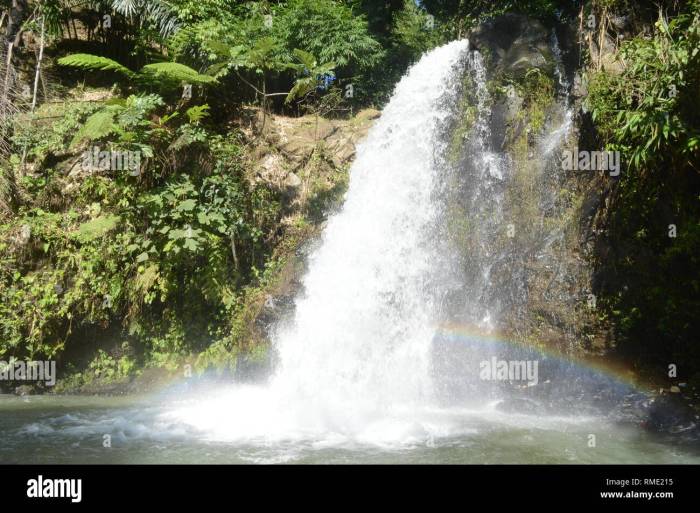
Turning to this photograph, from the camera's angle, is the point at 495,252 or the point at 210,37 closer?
the point at 495,252

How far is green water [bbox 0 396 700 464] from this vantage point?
17.5 ft

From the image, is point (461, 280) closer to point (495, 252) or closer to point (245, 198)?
point (495, 252)

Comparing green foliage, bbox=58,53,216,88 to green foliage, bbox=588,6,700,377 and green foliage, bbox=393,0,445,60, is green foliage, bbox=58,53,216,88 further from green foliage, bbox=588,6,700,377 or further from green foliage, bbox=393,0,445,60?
green foliage, bbox=393,0,445,60

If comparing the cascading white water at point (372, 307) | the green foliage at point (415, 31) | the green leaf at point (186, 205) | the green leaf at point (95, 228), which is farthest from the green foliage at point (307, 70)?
the green foliage at point (415, 31)

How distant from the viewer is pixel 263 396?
8414 millimetres

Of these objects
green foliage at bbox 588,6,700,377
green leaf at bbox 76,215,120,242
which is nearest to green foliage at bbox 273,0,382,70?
green leaf at bbox 76,215,120,242

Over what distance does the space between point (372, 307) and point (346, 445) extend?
12.0 feet

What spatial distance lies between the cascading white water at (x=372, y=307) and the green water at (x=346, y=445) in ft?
1.44

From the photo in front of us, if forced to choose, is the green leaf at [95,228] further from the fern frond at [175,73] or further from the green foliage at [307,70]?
the green foliage at [307,70]

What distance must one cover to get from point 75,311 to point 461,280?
6975 millimetres

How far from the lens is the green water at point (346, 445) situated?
5344 mm

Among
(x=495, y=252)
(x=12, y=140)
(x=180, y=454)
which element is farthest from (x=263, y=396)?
(x=12, y=140)

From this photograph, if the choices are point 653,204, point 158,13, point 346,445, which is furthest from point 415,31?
point 346,445
